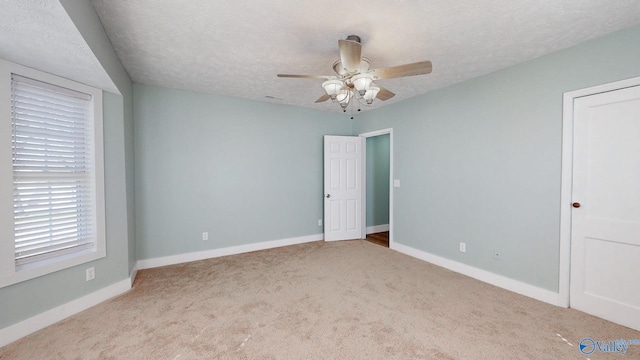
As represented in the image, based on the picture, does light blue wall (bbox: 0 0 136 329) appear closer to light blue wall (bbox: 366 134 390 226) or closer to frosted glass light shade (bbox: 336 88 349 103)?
frosted glass light shade (bbox: 336 88 349 103)

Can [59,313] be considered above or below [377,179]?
below

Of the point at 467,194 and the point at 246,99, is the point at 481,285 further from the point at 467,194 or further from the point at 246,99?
the point at 246,99

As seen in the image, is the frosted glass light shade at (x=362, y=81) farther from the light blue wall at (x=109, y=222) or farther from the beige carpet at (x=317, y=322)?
the beige carpet at (x=317, y=322)

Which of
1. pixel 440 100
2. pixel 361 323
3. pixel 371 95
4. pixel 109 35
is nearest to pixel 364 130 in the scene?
pixel 440 100

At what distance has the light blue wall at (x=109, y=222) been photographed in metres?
1.97

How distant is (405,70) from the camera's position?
6.50 ft

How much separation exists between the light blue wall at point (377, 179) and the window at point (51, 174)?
4509 millimetres

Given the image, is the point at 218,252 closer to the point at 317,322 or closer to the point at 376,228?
the point at 317,322

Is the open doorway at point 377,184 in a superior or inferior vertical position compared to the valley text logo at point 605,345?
superior

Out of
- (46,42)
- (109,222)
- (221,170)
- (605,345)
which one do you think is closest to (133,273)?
(109,222)

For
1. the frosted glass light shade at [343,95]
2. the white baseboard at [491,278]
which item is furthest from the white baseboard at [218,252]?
the frosted glass light shade at [343,95]

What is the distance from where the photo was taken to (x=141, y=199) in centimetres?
349

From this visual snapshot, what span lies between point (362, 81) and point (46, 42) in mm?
2211

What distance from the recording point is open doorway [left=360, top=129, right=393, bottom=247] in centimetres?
558
